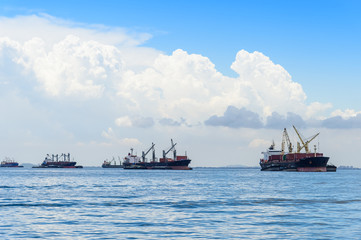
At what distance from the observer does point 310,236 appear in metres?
35.5

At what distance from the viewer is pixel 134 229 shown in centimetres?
3881

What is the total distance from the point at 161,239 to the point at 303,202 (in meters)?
33.7

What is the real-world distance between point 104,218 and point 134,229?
738 cm

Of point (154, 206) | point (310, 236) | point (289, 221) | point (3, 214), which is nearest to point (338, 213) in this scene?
point (289, 221)

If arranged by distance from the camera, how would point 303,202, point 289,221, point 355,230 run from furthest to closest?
1. point 303,202
2. point 289,221
3. point 355,230

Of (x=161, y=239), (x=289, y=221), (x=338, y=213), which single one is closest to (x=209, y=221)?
(x=289, y=221)

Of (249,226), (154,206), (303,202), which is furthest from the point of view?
(303,202)

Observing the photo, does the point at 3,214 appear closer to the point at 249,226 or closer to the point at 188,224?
the point at 188,224

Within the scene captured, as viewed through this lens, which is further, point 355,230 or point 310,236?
point 355,230

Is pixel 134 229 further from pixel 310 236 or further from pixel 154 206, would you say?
pixel 154 206


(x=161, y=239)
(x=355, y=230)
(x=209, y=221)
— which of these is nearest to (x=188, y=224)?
(x=209, y=221)

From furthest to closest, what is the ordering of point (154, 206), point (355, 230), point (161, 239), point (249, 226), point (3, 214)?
point (154, 206) < point (3, 214) < point (249, 226) < point (355, 230) < point (161, 239)

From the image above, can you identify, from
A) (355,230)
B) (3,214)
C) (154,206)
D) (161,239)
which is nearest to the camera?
(161,239)

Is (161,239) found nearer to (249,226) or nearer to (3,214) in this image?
(249,226)
